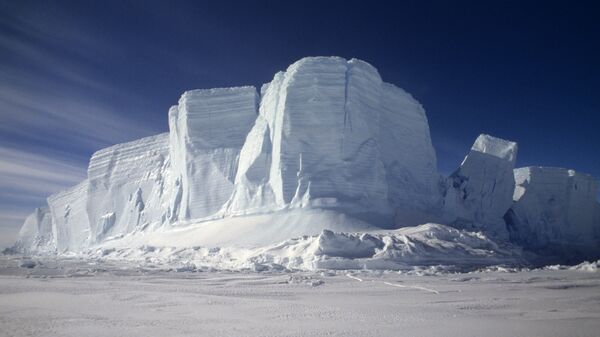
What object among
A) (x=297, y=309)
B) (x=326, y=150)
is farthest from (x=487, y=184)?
(x=297, y=309)

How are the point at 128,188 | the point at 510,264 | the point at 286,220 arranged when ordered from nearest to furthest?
the point at 510,264, the point at 286,220, the point at 128,188

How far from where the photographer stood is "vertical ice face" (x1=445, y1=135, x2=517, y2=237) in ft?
131

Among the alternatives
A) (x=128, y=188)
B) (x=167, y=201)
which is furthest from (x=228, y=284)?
(x=128, y=188)

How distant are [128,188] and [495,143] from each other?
40.2 m

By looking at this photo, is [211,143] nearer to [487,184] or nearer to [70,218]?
[487,184]

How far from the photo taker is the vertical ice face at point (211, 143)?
38.2 m

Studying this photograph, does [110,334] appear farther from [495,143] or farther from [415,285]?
[495,143]

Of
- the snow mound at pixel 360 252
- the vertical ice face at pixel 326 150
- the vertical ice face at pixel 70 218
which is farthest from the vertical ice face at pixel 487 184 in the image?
the vertical ice face at pixel 70 218

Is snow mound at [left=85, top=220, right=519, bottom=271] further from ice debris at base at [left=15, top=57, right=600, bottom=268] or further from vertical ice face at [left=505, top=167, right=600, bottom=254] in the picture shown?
vertical ice face at [left=505, top=167, right=600, bottom=254]

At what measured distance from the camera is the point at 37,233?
66062 mm

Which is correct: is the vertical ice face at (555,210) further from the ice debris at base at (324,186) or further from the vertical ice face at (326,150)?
the vertical ice face at (326,150)

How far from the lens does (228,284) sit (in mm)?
14461

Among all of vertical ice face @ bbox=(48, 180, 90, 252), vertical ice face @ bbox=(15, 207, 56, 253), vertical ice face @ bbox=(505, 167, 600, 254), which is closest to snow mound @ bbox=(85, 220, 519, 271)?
vertical ice face @ bbox=(505, 167, 600, 254)

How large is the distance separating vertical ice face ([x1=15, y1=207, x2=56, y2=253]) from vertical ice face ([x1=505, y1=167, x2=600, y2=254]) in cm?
5945
